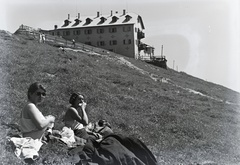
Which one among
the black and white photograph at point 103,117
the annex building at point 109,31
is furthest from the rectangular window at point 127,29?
the black and white photograph at point 103,117

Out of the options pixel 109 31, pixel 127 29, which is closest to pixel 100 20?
pixel 109 31

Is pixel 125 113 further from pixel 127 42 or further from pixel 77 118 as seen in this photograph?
pixel 127 42

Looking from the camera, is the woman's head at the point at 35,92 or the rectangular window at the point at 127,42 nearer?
the woman's head at the point at 35,92

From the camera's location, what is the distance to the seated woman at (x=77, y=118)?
858cm

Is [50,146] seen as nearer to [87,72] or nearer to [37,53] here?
[87,72]

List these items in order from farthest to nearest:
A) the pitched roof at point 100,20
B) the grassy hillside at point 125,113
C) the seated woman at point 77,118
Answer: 1. the pitched roof at point 100,20
2. the grassy hillside at point 125,113
3. the seated woman at point 77,118

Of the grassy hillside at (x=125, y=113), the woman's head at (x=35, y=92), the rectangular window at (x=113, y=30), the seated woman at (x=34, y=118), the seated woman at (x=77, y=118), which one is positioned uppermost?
the rectangular window at (x=113, y=30)

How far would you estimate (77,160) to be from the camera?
22.0 ft

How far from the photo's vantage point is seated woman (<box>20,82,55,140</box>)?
6730 millimetres

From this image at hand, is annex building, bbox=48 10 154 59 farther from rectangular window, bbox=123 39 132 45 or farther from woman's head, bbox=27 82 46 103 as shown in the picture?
woman's head, bbox=27 82 46 103

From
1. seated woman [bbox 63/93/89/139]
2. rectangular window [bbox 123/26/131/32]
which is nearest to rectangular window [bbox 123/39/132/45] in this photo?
rectangular window [bbox 123/26/131/32]

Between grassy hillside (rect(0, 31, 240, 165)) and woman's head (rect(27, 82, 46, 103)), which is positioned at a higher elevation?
woman's head (rect(27, 82, 46, 103))

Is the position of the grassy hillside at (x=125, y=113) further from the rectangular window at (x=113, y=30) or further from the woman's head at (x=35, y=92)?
the rectangular window at (x=113, y=30)

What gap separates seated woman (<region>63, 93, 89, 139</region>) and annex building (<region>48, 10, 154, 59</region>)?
64839 mm
